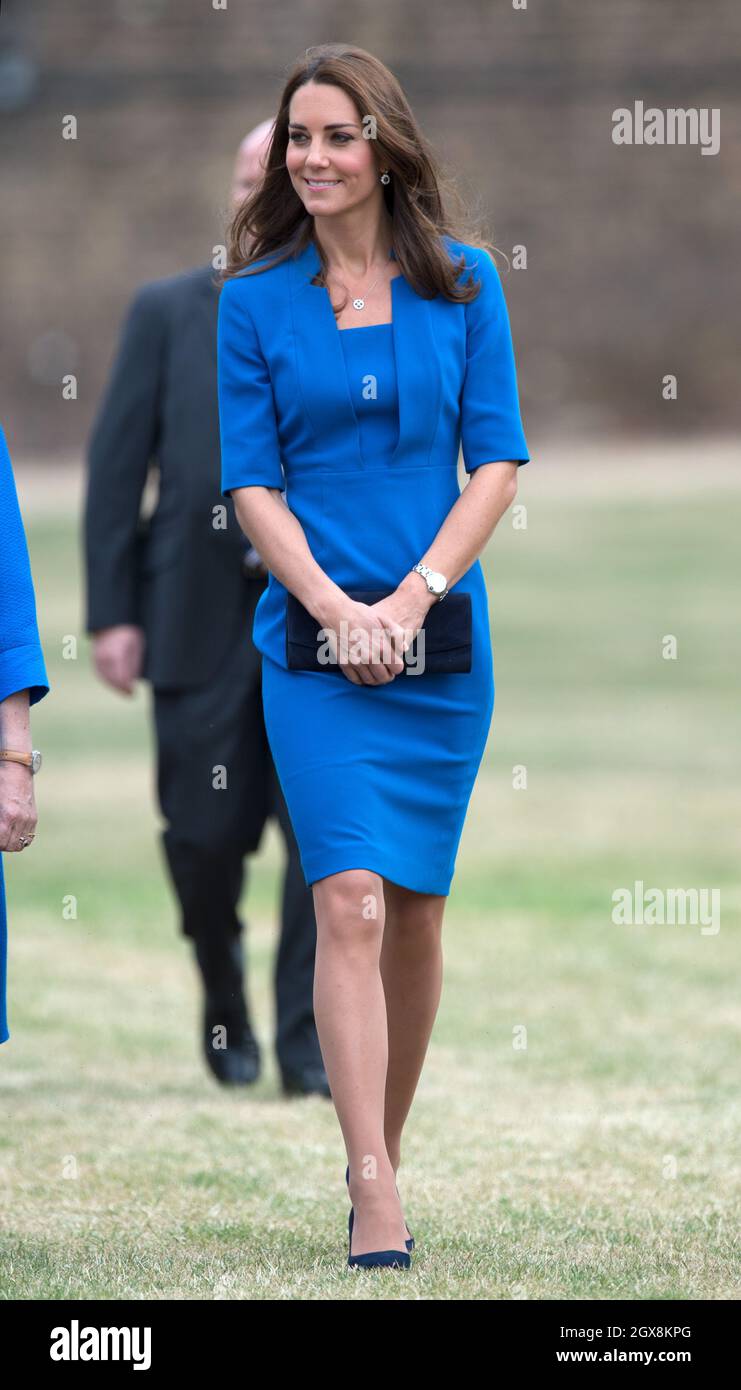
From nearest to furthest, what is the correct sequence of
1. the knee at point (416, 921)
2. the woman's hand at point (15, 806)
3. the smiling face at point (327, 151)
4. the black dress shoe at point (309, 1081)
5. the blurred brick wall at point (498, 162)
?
1. the woman's hand at point (15, 806)
2. the smiling face at point (327, 151)
3. the knee at point (416, 921)
4. the black dress shoe at point (309, 1081)
5. the blurred brick wall at point (498, 162)

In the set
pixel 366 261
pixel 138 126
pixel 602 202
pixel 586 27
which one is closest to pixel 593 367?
pixel 602 202

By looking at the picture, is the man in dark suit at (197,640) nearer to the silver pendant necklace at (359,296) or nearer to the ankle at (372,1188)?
the silver pendant necklace at (359,296)

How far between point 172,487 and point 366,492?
198 centimetres

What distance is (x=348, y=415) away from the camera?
154 inches

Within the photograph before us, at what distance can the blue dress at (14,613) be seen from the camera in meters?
3.76

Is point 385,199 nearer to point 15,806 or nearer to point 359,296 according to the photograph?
point 359,296

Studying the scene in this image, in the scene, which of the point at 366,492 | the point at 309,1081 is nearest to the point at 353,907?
the point at 366,492

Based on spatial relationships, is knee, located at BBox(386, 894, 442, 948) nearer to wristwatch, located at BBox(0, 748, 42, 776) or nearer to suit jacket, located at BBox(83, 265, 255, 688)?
wristwatch, located at BBox(0, 748, 42, 776)

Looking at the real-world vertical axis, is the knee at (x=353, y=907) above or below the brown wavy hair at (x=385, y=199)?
below

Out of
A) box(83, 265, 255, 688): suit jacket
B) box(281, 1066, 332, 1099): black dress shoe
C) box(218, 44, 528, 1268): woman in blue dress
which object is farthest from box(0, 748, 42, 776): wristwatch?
box(281, 1066, 332, 1099): black dress shoe

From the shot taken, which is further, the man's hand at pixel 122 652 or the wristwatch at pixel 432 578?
the man's hand at pixel 122 652

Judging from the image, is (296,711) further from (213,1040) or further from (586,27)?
(586,27)

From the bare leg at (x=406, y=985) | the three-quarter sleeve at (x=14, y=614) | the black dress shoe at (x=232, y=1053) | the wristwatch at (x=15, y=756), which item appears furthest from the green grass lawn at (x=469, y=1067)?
the three-quarter sleeve at (x=14, y=614)

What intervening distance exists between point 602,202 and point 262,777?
22.1 meters
